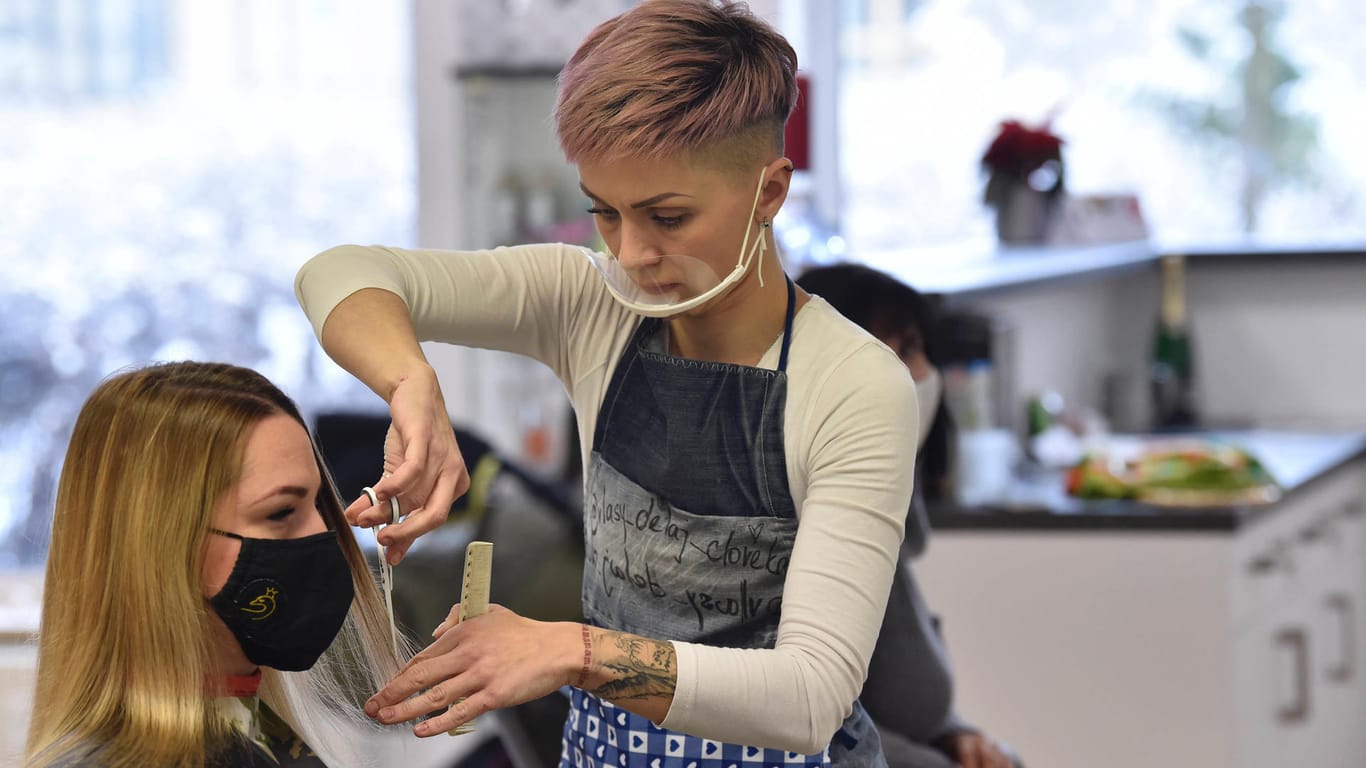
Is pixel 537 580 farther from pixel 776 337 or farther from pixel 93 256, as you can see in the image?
pixel 776 337

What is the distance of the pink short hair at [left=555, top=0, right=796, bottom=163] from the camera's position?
115cm

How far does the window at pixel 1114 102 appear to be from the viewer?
4535 millimetres

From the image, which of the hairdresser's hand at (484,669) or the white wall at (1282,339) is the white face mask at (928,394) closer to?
the hairdresser's hand at (484,669)

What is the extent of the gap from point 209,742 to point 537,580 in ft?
6.23

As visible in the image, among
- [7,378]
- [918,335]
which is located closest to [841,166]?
[7,378]

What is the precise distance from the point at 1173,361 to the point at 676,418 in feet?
10.8

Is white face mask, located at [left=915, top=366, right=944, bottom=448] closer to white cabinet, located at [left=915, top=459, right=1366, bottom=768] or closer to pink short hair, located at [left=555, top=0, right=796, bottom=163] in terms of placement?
pink short hair, located at [left=555, top=0, right=796, bottom=163]

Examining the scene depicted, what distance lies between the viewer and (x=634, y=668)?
1.10m

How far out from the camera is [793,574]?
1179 mm

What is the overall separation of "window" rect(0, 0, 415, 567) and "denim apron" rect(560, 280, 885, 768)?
2.87 m

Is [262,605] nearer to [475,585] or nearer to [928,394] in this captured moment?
[475,585]

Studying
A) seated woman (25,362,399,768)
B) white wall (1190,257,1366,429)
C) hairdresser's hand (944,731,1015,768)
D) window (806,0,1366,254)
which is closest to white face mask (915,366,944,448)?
hairdresser's hand (944,731,1015,768)

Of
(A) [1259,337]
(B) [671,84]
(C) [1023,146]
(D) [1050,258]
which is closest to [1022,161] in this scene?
(C) [1023,146]

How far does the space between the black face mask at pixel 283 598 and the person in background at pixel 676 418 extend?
176mm
